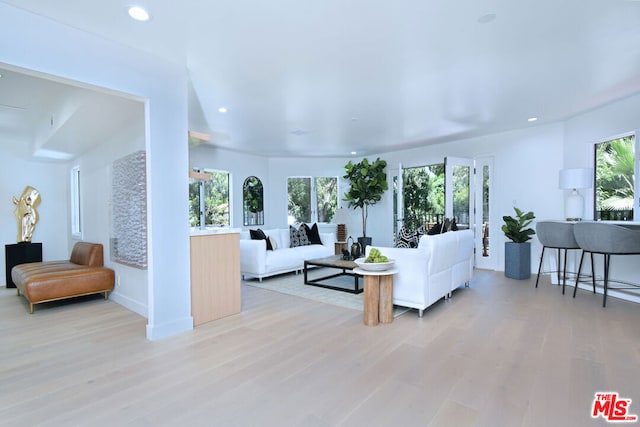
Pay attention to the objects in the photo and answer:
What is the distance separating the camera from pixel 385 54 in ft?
9.35

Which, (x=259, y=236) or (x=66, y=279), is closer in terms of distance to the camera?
(x=66, y=279)

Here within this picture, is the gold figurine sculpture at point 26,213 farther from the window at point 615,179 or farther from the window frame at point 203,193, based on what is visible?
the window at point 615,179

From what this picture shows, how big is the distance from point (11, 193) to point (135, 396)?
5685mm

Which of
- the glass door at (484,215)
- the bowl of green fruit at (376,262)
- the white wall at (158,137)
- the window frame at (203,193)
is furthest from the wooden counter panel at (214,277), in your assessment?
the glass door at (484,215)

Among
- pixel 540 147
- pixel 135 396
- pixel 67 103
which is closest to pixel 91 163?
pixel 67 103

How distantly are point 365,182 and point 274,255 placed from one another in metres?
3.25

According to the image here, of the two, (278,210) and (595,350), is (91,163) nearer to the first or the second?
(278,210)

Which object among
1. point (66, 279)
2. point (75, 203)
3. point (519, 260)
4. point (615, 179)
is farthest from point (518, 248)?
point (75, 203)

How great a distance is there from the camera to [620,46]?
277 cm

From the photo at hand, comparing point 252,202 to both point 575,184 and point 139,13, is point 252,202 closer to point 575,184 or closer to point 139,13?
point 139,13

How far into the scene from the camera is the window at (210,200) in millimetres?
6652

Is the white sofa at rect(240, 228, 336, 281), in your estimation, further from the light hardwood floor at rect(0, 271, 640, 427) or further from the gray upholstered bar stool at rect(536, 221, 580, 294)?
the gray upholstered bar stool at rect(536, 221, 580, 294)

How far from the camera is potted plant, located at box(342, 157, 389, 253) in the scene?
24.5 feet

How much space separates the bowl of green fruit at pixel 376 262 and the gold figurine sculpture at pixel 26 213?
5900 mm
